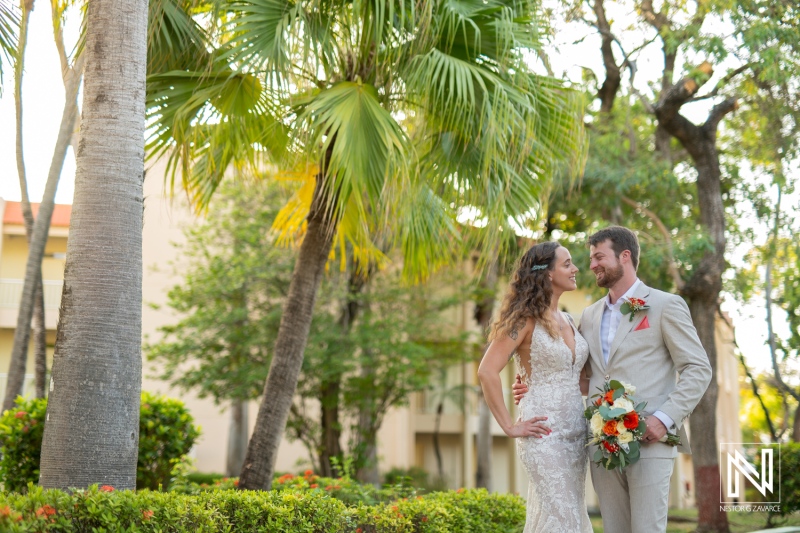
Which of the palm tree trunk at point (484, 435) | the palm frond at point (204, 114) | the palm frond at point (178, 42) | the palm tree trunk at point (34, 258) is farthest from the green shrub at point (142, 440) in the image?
the palm tree trunk at point (484, 435)

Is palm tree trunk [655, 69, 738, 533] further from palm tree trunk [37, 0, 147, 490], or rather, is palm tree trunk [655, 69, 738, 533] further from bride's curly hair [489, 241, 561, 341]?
palm tree trunk [37, 0, 147, 490]

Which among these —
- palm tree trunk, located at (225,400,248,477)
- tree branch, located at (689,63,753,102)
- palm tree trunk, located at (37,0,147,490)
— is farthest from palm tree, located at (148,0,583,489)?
palm tree trunk, located at (225,400,248,477)

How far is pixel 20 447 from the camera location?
26.0 feet

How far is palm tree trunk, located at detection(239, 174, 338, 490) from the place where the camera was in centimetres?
764

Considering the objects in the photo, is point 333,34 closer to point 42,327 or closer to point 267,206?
point 42,327

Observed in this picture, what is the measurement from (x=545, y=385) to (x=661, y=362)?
0.64 meters

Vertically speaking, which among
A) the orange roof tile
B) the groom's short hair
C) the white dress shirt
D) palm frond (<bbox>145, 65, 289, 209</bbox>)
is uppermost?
the orange roof tile

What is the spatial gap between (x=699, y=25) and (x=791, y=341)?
729 cm

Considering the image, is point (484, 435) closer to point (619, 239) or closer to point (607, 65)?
point (607, 65)

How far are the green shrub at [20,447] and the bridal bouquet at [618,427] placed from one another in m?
5.61

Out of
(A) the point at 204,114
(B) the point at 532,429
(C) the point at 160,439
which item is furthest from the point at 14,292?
(B) the point at 532,429

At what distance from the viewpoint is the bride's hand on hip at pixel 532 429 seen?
15.2ft

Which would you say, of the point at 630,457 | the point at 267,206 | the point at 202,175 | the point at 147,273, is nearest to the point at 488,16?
the point at 202,175

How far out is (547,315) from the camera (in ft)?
15.6
